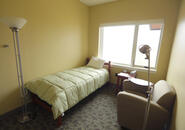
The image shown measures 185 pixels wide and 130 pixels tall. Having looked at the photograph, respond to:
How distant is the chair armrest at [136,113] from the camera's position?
127 centimetres

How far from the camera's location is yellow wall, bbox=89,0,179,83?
88.5 inches

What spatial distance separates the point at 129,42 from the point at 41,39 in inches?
99.0

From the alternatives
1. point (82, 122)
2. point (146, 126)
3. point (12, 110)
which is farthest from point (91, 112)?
point (12, 110)

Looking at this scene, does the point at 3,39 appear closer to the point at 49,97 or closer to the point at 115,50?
the point at 49,97

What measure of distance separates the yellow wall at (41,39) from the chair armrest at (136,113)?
195cm

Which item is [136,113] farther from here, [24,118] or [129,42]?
[129,42]

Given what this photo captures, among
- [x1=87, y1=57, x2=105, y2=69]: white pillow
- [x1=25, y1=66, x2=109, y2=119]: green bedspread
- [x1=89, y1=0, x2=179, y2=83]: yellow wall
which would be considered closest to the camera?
[x1=25, y1=66, x2=109, y2=119]: green bedspread

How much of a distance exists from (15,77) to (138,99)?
90.0 inches

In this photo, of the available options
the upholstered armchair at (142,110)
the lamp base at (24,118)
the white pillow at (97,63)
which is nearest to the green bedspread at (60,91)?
the lamp base at (24,118)

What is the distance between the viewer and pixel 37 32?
209 centimetres

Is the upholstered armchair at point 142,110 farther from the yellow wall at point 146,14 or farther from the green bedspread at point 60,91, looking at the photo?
the yellow wall at point 146,14

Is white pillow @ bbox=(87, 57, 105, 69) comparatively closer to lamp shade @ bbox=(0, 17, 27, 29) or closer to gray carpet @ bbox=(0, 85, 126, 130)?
gray carpet @ bbox=(0, 85, 126, 130)

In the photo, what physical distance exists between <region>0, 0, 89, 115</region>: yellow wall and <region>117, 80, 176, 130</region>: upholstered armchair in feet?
6.41

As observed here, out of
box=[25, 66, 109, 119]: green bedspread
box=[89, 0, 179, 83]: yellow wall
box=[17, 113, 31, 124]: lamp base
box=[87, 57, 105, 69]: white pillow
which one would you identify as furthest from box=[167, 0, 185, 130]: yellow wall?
box=[17, 113, 31, 124]: lamp base
